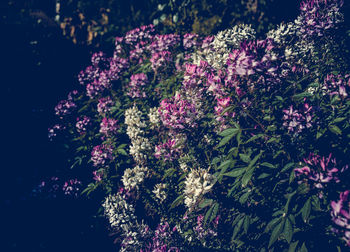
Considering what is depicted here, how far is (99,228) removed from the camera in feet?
10.3

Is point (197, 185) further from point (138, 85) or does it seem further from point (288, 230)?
point (138, 85)

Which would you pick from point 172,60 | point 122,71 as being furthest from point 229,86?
point 122,71

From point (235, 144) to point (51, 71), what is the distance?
4279mm

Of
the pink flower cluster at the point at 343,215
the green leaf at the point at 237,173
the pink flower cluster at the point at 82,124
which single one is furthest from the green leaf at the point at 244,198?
the pink flower cluster at the point at 82,124

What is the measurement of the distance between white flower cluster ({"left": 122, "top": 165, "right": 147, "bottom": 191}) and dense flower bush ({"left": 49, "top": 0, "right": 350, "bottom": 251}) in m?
0.01

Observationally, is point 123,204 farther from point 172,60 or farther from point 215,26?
point 215,26

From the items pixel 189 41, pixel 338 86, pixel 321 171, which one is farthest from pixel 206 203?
pixel 189 41

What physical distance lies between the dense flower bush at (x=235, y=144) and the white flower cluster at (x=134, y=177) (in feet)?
0.04

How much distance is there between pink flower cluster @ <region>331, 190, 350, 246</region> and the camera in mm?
1257

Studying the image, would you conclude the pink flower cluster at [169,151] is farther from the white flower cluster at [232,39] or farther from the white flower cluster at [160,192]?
the white flower cluster at [232,39]

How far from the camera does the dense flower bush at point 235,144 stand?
171 cm

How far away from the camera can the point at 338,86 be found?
79.4 inches

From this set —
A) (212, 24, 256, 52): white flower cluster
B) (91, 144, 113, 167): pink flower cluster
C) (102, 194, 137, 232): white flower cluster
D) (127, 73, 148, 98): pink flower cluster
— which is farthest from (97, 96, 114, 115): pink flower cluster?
(212, 24, 256, 52): white flower cluster

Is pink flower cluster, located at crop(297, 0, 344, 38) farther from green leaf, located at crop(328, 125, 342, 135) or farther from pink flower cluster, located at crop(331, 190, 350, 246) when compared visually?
pink flower cluster, located at crop(331, 190, 350, 246)
